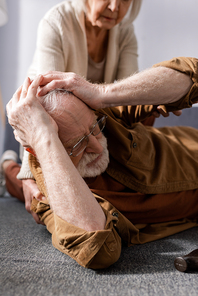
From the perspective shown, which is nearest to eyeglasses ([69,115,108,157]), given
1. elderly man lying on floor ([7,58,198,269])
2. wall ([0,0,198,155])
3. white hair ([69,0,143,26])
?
elderly man lying on floor ([7,58,198,269])

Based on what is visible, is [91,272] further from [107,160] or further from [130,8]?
[130,8]

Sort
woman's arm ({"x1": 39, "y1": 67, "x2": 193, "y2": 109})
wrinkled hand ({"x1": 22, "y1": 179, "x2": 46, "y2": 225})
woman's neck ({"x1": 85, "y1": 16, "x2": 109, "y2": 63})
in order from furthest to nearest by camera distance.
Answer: woman's neck ({"x1": 85, "y1": 16, "x2": 109, "y2": 63}), wrinkled hand ({"x1": 22, "y1": 179, "x2": 46, "y2": 225}), woman's arm ({"x1": 39, "y1": 67, "x2": 193, "y2": 109})

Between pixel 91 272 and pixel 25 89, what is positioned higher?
pixel 25 89

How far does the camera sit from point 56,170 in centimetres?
77

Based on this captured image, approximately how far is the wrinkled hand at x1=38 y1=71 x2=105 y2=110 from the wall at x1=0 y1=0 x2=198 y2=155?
73.2 inches

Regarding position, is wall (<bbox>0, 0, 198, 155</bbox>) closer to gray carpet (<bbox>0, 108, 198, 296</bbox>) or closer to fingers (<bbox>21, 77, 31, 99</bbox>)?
fingers (<bbox>21, 77, 31, 99</bbox>)

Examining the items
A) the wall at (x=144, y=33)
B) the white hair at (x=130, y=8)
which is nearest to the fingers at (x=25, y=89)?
the white hair at (x=130, y=8)

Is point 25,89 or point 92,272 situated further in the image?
point 25,89

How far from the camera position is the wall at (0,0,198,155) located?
2801 millimetres

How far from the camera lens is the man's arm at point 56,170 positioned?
0.75m

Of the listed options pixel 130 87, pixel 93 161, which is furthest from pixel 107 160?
pixel 130 87

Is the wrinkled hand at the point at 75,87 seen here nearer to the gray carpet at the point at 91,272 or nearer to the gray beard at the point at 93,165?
the gray beard at the point at 93,165

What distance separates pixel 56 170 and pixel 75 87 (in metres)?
0.28

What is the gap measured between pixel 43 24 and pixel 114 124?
819 millimetres
